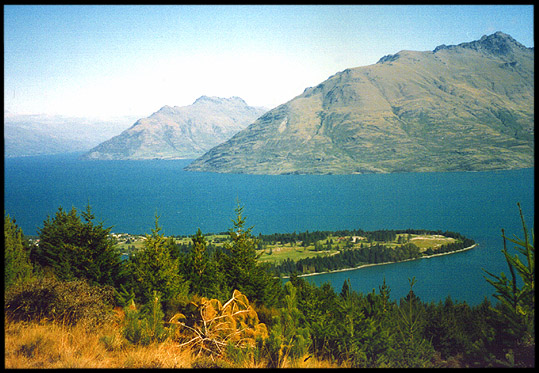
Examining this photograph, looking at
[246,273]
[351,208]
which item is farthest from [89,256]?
[351,208]

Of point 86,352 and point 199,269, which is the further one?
point 199,269

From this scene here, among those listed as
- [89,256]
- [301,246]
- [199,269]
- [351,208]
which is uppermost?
[89,256]

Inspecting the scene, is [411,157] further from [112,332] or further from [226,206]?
[112,332]

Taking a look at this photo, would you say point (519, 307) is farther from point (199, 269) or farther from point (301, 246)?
point (301, 246)

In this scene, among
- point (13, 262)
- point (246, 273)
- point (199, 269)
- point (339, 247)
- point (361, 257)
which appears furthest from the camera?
point (339, 247)

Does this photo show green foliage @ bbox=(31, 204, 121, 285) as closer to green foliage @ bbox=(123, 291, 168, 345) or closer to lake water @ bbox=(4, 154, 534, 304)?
green foliage @ bbox=(123, 291, 168, 345)

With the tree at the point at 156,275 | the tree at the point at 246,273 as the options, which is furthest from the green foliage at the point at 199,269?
the tree at the point at 156,275
